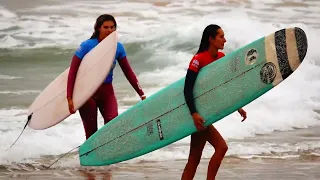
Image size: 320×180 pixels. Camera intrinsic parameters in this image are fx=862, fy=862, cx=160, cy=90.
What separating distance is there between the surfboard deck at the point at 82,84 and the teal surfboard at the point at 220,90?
0.94ft

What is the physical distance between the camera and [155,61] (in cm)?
1397

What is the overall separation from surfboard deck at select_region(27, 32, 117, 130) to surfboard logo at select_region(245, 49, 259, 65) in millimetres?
773

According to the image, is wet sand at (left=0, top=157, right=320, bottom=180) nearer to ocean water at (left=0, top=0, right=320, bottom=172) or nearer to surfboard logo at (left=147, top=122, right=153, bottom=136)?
ocean water at (left=0, top=0, right=320, bottom=172)

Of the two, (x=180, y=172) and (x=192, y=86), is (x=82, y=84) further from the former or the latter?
(x=180, y=172)

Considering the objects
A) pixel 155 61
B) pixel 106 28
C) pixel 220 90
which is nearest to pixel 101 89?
pixel 106 28

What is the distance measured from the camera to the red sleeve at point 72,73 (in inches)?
188

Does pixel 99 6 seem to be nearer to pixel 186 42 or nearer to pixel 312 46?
pixel 186 42

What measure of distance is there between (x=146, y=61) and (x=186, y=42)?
3.92ft

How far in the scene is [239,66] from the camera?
4309 millimetres

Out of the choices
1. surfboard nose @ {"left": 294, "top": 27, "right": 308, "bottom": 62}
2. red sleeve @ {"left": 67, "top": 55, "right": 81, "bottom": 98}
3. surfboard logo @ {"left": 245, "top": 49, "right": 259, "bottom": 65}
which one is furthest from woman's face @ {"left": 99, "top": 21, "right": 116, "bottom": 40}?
surfboard nose @ {"left": 294, "top": 27, "right": 308, "bottom": 62}

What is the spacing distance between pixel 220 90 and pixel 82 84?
0.89 m

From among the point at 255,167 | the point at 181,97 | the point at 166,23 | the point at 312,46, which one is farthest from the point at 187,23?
the point at 181,97

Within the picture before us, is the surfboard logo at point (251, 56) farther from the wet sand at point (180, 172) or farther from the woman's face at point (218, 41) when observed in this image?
the wet sand at point (180, 172)

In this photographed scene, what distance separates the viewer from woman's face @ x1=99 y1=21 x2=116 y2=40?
15.3 ft
